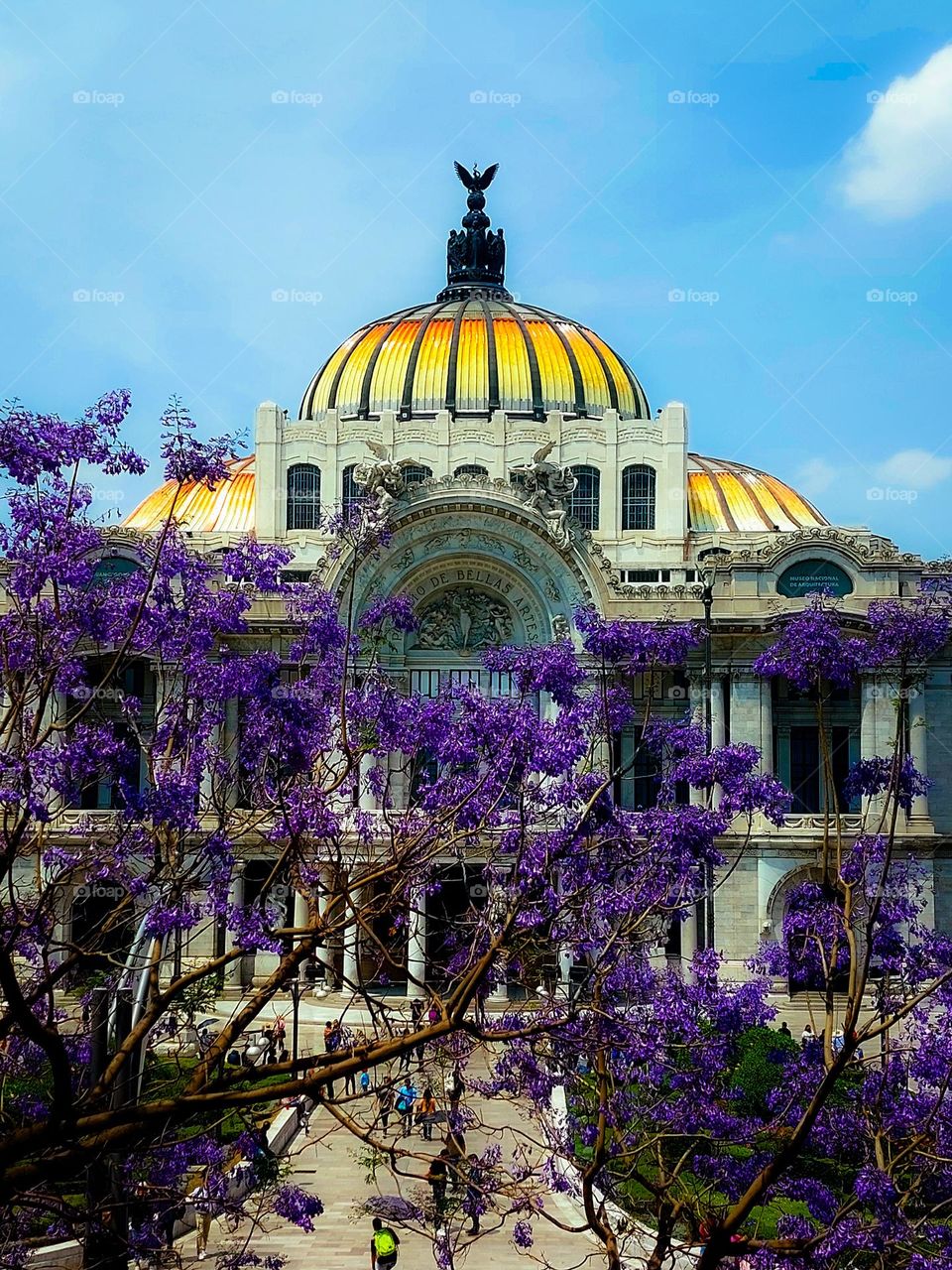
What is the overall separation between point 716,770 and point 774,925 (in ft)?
118

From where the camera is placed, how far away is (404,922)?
977 inches

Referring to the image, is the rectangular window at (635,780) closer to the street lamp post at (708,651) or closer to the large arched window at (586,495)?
the street lamp post at (708,651)

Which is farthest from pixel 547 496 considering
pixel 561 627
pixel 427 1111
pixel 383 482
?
pixel 427 1111

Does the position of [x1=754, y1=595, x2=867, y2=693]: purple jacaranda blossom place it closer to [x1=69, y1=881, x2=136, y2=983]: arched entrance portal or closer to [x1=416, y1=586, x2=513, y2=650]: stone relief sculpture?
[x1=69, y1=881, x2=136, y2=983]: arched entrance portal

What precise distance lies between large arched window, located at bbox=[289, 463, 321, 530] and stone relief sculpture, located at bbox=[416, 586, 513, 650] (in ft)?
27.8

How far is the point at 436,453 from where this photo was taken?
71812mm

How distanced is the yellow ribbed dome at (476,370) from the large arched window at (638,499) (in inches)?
135

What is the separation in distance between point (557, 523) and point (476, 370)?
13301 mm

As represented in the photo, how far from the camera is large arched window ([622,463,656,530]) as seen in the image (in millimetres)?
72125

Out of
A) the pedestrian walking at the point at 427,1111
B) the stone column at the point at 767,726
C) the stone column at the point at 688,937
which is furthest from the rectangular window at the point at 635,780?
the pedestrian walking at the point at 427,1111

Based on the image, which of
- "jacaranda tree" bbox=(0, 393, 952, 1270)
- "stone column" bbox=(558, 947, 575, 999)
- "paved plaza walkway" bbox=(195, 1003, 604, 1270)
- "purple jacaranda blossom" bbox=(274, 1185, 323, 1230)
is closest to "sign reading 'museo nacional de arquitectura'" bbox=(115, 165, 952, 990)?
"stone column" bbox=(558, 947, 575, 999)

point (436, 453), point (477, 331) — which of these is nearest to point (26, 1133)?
point (436, 453)

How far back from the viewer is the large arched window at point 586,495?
71.9m

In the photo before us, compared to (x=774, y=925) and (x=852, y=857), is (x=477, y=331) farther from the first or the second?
(x=852, y=857)
